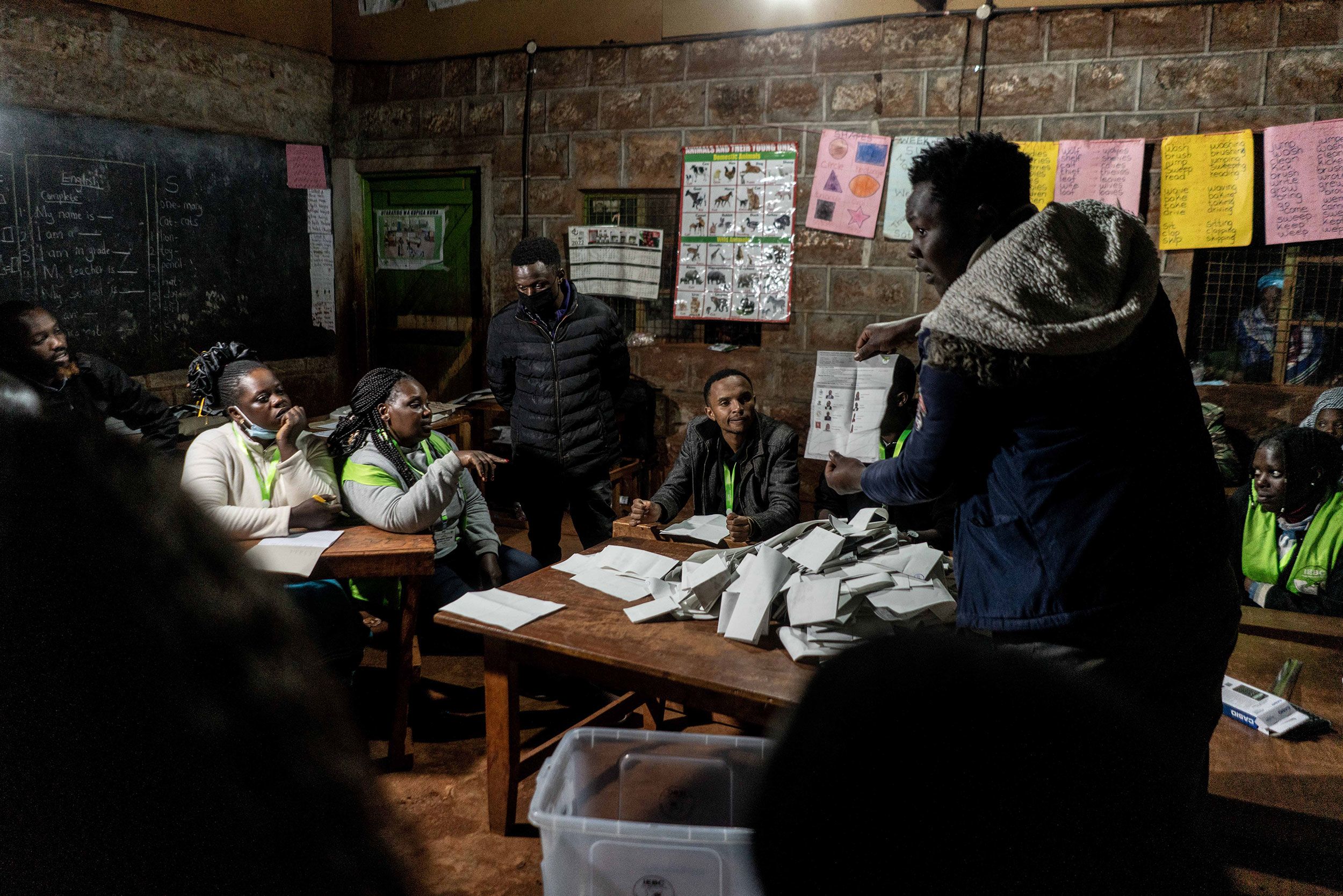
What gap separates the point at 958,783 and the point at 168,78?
5.97 m

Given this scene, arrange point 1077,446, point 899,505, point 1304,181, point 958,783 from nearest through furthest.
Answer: point 958,783 → point 1077,446 → point 899,505 → point 1304,181

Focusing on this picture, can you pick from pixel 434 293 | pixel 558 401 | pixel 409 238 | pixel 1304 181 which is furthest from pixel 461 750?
pixel 1304 181

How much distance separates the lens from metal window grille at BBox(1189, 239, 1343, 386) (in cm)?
423

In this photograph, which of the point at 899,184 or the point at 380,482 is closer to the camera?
the point at 380,482

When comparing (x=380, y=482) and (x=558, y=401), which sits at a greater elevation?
(x=558, y=401)

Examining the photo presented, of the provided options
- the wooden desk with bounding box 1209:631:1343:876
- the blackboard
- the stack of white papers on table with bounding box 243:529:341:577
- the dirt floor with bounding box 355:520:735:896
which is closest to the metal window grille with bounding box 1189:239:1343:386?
the wooden desk with bounding box 1209:631:1343:876

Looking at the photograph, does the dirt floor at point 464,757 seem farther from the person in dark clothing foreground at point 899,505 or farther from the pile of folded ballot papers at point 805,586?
the person in dark clothing foreground at point 899,505

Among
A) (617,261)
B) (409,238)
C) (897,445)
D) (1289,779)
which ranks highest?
(409,238)

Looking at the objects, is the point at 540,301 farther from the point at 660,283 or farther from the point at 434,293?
the point at 434,293

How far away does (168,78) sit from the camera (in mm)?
5016

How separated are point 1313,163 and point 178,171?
5.89m

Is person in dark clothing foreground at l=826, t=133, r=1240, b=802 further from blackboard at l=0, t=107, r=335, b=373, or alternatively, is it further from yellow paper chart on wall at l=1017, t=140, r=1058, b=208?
blackboard at l=0, t=107, r=335, b=373

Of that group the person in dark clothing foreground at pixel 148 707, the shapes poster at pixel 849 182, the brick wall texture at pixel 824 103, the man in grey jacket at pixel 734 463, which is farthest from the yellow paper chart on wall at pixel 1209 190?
the person in dark clothing foreground at pixel 148 707

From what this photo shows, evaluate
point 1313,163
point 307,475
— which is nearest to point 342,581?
point 307,475
